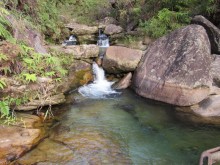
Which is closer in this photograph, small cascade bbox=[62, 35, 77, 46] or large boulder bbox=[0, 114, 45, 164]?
large boulder bbox=[0, 114, 45, 164]

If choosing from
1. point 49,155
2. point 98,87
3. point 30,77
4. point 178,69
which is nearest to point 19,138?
point 49,155

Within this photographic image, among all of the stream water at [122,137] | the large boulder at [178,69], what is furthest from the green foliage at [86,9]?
the stream water at [122,137]

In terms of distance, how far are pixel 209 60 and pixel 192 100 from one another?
4.90 ft

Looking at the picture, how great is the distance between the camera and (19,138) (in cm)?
532

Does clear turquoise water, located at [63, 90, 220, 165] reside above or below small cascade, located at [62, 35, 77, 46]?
below

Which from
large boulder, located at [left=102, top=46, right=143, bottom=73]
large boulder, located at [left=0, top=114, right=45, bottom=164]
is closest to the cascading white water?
large boulder, located at [left=102, top=46, right=143, bottom=73]

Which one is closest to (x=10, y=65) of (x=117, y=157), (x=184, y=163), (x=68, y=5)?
(x=117, y=157)

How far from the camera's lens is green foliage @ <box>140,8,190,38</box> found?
35.8 feet

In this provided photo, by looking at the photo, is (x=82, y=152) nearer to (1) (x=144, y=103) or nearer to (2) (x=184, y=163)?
(2) (x=184, y=163)

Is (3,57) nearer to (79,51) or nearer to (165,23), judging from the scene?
(79,51)

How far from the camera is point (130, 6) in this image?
13.5 metres

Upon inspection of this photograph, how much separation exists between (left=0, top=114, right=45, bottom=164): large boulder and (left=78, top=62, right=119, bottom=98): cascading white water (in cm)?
265

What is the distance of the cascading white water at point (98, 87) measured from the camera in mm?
8557

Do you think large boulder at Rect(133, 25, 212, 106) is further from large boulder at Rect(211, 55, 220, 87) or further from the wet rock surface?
the wet rock surface
